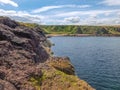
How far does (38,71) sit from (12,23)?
17.8 meters

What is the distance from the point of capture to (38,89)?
30656mm

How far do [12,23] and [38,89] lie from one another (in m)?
20.6

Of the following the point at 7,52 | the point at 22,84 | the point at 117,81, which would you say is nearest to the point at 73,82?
the point at 22,84

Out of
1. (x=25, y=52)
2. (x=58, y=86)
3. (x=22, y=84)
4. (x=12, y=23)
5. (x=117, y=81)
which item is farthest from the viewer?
(x=117, y=81)

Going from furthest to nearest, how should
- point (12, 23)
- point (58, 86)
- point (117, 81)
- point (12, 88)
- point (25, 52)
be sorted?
point (117, 81)
point (12, 23)
point (25, 52)
point (58, 86)
point (12, 88)

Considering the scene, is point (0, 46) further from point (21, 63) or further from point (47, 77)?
point (47, 77)

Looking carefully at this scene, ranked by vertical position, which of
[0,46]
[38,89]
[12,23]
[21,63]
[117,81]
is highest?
[12,23]

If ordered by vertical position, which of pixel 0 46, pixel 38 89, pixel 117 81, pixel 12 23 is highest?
pixel 12 23

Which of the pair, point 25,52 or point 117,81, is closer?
point 25,52

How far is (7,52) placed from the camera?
33875mm

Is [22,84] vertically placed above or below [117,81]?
above

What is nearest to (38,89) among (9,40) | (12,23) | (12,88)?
(12,88)

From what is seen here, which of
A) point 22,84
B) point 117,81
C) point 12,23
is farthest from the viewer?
point 117,81

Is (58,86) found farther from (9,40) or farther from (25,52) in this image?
(9,40)
